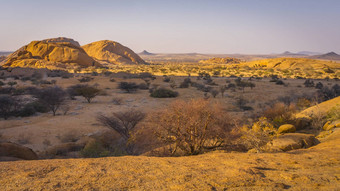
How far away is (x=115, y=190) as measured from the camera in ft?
8.73

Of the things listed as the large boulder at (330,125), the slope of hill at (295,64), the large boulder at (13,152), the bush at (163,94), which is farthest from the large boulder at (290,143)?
the slope of hill at (295,64)

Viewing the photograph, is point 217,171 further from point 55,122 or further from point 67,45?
point 67,45

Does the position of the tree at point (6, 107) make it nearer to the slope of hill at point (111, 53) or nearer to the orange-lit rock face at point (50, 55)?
the orange-lit rock face at point (50, 55)

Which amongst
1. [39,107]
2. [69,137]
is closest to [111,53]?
[39,107]

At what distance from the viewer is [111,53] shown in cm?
8025

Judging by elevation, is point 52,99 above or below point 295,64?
below

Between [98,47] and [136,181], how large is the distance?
8825cm

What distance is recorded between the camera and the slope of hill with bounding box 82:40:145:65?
76700 millimetres

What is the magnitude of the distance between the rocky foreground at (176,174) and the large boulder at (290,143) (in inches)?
63.7

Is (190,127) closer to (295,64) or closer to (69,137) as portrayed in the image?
(69,137)

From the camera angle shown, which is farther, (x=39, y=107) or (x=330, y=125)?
(x=39, y=107)

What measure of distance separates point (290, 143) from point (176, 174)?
14.1ft

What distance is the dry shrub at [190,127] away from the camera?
552 centimetres

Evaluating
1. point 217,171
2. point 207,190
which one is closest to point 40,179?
point 207,190
